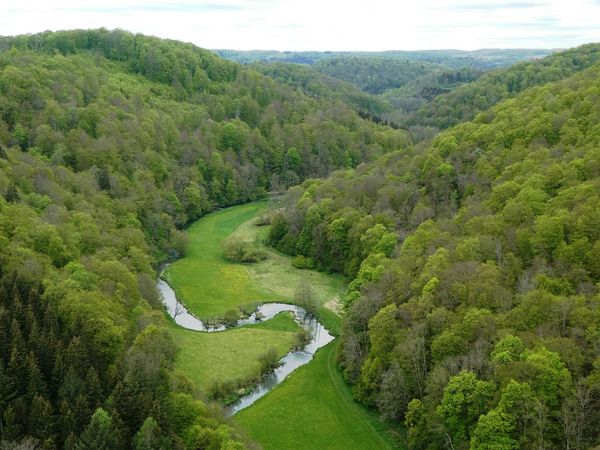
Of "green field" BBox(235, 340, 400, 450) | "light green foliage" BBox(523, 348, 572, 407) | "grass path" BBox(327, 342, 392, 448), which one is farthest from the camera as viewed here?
"grass path" BBox(327, 342, 392, 448)

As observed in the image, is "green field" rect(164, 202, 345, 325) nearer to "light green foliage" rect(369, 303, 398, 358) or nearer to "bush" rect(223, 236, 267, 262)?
"bush" rect(223, 236, 267, 262)

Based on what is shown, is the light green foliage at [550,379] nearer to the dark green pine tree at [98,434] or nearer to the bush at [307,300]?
the dark green pine tree at [98,434]

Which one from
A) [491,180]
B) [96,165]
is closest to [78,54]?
[96,165]

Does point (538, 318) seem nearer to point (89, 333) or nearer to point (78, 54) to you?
point (89, 333)

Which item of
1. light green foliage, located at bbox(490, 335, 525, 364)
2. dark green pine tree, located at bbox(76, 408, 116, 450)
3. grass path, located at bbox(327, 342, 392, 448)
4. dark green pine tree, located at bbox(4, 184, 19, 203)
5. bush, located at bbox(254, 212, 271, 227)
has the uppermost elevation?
dark green pine tree, located at bbox(4, 184, 19, 203)

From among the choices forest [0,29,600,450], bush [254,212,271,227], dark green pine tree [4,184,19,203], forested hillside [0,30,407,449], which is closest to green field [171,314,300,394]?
forest [0,29,600,450]

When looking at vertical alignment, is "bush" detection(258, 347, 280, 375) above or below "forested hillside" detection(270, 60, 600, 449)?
below

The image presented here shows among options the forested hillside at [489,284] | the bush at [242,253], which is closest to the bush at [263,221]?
the bush at [242,253]

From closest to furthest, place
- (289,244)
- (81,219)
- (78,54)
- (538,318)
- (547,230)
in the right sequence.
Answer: (538,318)
(547,230)
(81,219)
(289,244)
(78,54)
